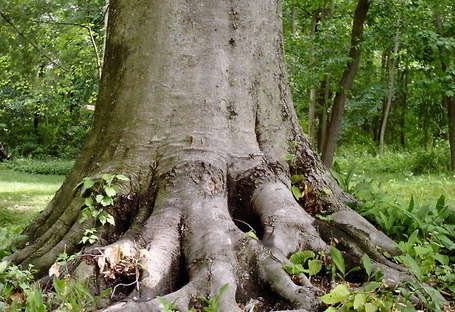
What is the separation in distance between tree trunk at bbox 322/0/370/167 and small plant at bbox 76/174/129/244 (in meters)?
10.6

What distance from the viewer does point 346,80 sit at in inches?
555

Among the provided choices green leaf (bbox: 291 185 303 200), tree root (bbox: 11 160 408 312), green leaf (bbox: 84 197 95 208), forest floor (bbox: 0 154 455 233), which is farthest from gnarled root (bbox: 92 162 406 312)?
forest floor (bbox: 0 154 455 233)

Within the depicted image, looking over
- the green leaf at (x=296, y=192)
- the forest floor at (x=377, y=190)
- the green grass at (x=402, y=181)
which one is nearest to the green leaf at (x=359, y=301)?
the green leaf at (x=296, y=192)

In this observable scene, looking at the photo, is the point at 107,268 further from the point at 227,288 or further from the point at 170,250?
the point at 227,288

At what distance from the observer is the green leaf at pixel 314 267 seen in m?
2.96

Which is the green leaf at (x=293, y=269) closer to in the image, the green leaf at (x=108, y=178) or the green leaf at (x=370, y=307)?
the green leaf at (x=370, y=307)

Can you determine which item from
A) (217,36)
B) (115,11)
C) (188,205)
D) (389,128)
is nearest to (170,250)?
(188,205)

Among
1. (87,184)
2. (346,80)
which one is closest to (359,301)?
(87,184)

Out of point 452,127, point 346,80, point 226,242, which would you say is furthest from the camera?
point 346,80

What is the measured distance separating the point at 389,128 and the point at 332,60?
18663mm

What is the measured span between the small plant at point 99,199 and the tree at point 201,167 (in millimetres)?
22

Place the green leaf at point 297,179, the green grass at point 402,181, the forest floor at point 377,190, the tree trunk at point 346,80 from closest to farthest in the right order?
the green leaf at point 297,179 < the forest floor at point 377,190 < the green grass at point 402,181 < the tree trunk at point 346,80

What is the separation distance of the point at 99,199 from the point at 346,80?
38.2ft

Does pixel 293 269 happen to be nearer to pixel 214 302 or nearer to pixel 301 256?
pixel 301 256
